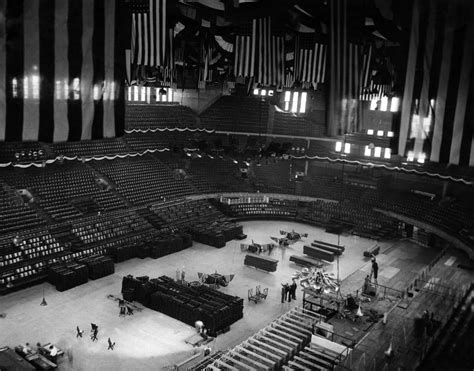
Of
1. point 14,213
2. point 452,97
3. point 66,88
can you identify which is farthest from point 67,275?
point 452,97

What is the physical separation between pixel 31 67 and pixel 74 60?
623 millimetres

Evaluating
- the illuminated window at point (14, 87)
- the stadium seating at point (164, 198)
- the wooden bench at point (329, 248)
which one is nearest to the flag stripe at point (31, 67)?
the illuminated window at point (14, 87)

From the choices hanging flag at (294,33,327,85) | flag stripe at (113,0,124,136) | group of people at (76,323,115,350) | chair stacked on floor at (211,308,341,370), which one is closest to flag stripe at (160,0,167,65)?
flag stripe at (113,0,124,136)

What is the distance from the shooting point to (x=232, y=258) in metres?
26.5

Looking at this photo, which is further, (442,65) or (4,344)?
(4,344)

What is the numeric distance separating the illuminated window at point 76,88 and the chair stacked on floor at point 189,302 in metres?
12.6

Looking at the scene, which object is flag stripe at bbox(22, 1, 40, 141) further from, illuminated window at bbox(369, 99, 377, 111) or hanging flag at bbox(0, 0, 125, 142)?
illuminated window at bbox(369, 99, 377, 111)

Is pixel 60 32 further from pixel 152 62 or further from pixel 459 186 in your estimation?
pixel 459 186

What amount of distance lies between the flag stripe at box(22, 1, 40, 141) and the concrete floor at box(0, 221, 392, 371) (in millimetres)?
10902

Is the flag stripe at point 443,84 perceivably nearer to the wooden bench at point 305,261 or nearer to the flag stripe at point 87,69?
the flag stripe at point 87,69

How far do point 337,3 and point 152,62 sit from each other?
652 centimetres

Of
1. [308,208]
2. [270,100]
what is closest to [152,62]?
[308,208]

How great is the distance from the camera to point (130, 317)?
61.5 ft

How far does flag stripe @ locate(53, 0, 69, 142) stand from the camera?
6.47 meters
